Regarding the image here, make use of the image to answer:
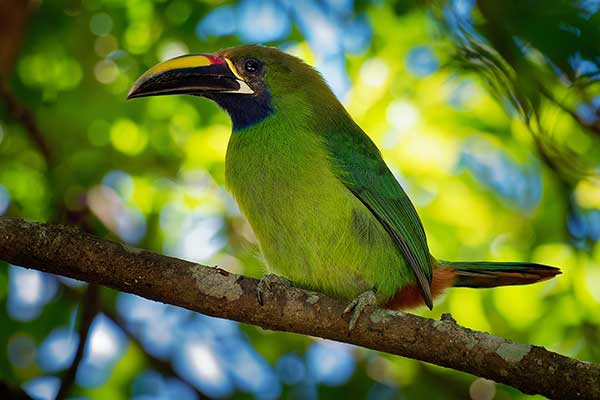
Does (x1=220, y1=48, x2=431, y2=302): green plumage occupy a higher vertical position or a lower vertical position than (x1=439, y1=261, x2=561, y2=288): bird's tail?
higher

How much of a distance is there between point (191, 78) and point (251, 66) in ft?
1.19

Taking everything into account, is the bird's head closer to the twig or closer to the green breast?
the green breast

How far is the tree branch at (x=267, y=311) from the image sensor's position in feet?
10.4

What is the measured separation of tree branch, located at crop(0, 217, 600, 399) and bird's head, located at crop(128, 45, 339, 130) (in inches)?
47.1

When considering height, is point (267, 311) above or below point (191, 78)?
below

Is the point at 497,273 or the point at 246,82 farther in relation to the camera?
the point at 246,82

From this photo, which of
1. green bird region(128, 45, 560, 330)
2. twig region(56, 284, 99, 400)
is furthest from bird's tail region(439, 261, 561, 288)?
twig region(56, 284, 99, 400)

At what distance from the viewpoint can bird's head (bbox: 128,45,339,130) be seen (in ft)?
14.2

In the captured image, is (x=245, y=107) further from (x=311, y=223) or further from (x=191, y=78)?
(x=311, y=223)

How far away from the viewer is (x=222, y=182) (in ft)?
17.6

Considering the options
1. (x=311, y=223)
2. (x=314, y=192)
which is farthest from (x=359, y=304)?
(x=314, y=192)

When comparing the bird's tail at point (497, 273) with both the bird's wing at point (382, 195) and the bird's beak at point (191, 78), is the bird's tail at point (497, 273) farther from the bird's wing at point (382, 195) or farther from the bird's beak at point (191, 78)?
the bird's beak at point (191, 78)

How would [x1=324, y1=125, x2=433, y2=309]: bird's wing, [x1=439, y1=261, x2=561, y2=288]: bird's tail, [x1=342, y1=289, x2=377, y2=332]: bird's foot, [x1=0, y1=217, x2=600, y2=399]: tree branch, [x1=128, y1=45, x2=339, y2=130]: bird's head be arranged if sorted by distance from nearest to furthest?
1. [x1=0, y1=217, x2=600, y2=399]: tree branch
2. [x1=342, y1=289, x2=377, y2=332]: bird's foot
3. [x1=324, y1=125, x2=433, y2=309]: bird's wing
4. [x1=439, y1=261, x2=561, y2=288]: bird's tail
5. [x1=128, y1=45, x2=339, y2=130]: bird's head

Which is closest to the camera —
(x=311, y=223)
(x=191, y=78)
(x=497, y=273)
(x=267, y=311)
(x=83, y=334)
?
(x=267, y=311)
